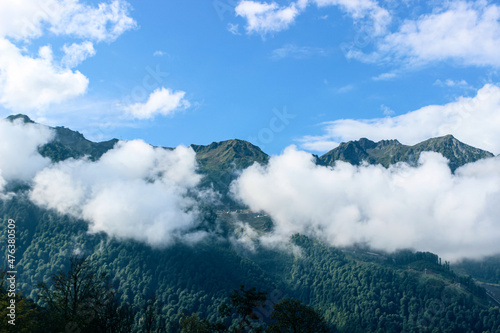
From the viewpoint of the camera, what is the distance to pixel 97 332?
101 meters

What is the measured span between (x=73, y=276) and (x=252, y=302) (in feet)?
154

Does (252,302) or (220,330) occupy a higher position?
(252,302)

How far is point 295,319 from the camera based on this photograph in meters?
110

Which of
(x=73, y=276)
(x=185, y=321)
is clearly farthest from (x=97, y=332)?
(x=185, y=321)

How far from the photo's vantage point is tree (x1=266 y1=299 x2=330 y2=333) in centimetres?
10988

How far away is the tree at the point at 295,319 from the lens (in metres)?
110

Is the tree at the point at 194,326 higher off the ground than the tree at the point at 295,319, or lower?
lower

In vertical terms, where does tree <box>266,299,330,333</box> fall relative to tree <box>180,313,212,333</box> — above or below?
above

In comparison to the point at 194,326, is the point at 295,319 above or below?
above

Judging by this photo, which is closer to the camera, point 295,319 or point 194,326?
point 295,319

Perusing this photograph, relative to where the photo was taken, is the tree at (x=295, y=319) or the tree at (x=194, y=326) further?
the tree at (x=194, y=326)

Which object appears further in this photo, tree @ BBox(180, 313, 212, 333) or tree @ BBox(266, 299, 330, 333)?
tree @ BBox(180, 313, 212, 333)

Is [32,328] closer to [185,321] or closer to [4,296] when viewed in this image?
[4,296]

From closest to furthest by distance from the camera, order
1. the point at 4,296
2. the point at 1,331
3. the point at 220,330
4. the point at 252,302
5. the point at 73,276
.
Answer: the point at 1,331 → the point at 4,296 → the point at 73,276 → the point at 252,302 → the point at 220,330
